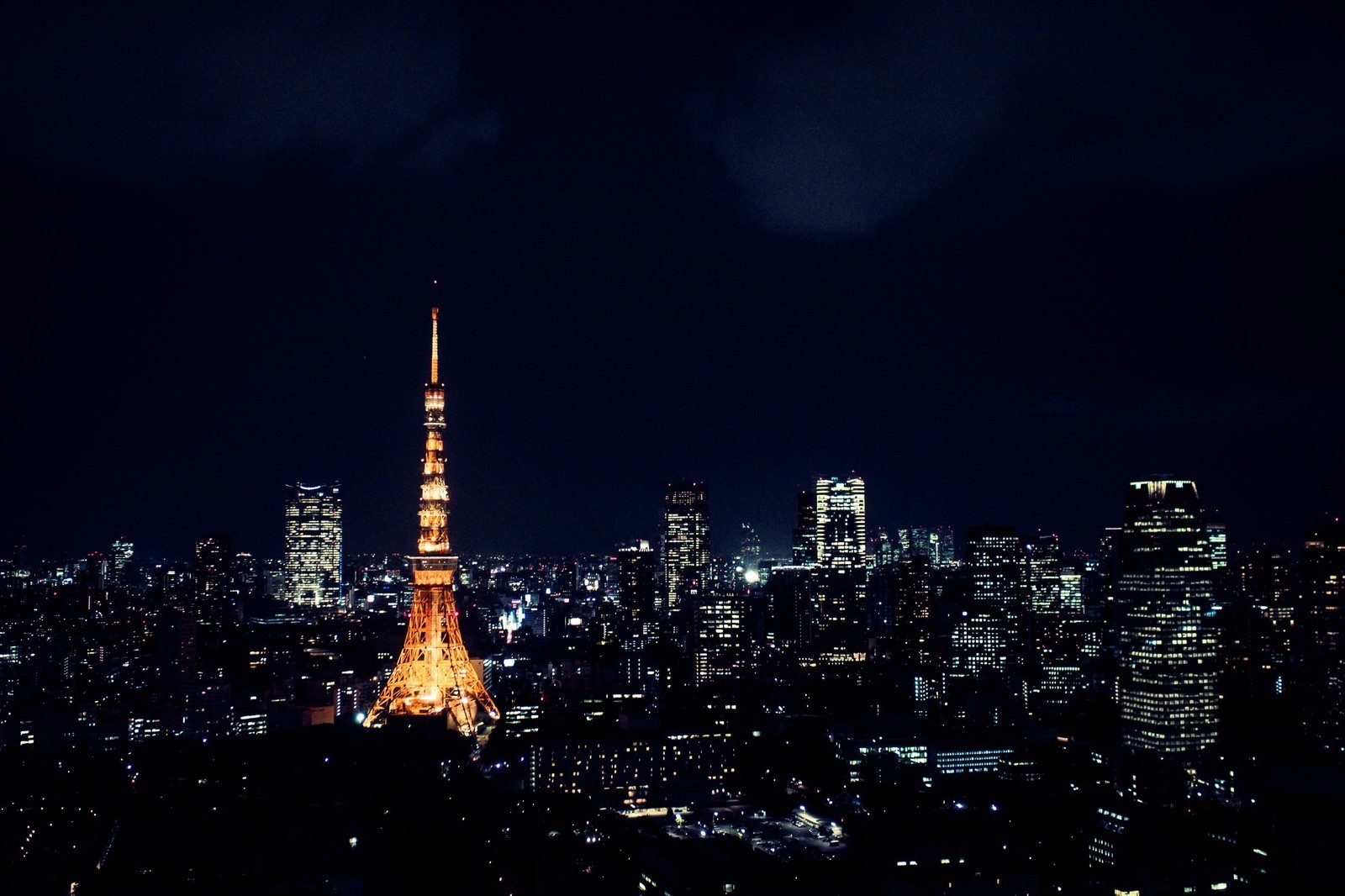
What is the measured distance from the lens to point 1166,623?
21.9m

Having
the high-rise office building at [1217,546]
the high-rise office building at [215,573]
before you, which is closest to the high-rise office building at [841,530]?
the high-rise office building at [1217,546]

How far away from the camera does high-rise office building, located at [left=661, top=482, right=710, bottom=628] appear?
4334cm

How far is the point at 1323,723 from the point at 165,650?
66.9ft

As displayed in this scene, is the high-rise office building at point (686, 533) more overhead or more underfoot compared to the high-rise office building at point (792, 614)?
more overhead

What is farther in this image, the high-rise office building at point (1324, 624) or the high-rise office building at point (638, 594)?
the high-rise office building at point (638, 594)

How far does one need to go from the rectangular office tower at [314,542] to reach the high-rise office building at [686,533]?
12.5m

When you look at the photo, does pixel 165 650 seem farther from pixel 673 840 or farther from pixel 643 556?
pixel 643 556

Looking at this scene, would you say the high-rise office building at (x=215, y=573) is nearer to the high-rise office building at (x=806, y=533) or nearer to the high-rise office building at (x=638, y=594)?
the high-rise office building at (x=638, y=594)

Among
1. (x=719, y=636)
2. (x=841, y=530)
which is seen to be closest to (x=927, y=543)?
(x=841, y=530)

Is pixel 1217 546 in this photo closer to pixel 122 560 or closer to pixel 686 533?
pixel 686 533

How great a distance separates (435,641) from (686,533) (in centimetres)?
2620

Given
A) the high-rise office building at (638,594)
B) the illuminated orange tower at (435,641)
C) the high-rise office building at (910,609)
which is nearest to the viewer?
the illuminated orange tower at (435,641)

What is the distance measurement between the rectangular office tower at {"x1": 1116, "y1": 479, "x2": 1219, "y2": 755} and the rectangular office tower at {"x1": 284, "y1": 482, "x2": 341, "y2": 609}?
30.4 metres

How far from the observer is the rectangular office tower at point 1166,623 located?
66.4 feet
